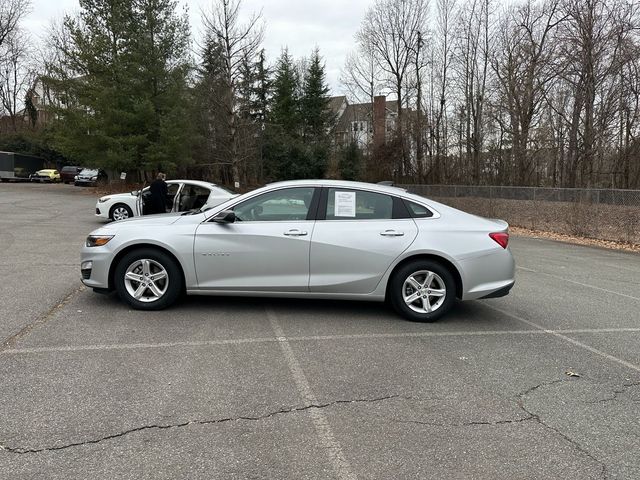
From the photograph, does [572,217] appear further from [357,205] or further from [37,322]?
[37,322]

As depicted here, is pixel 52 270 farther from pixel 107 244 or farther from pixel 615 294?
pixel 615 294

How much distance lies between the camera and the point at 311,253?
5.68 m

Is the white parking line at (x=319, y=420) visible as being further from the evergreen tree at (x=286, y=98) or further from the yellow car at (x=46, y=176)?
the yellow car at (x=46, y=176)

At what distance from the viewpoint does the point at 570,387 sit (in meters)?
4.12

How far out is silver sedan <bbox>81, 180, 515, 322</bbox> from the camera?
224 inches

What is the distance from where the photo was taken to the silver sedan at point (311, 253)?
5684 millimetres

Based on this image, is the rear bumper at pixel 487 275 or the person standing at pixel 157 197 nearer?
the rear bumper at pixel 487 275

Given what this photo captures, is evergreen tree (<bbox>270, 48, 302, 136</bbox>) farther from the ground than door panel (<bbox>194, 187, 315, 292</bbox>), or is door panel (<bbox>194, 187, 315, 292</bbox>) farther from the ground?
evergreen tree (<bbox>270, 48, 302, 136</bbox>)

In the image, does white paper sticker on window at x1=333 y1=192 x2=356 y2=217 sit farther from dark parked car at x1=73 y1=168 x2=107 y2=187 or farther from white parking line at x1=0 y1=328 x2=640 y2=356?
dark parked car at x1=73 y1=168 x2=107 y2=187

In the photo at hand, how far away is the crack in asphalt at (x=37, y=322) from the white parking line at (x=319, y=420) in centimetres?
251

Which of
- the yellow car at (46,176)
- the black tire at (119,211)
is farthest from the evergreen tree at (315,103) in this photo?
the black tire at (119,211)

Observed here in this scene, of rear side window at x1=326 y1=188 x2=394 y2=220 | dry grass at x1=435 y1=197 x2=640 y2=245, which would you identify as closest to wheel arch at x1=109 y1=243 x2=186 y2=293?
rear side window at x1=326 y1=188 x2=394 y2=220

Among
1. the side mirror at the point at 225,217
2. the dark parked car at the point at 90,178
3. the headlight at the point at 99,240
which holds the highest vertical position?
the dark parked car at the point at 90,178

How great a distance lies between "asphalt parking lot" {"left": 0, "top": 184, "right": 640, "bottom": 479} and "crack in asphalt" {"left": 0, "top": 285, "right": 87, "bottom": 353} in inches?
1.4
